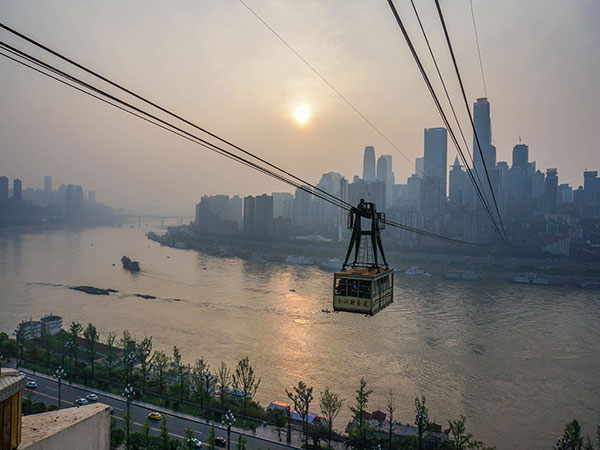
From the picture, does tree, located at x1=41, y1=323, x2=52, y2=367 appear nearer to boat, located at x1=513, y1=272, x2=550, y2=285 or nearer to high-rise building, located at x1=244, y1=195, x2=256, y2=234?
boat, located at x1=513, y1=272, x2=550, y2=285

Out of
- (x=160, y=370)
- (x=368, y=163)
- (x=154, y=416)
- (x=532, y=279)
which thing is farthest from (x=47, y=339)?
(x=368, y=163)

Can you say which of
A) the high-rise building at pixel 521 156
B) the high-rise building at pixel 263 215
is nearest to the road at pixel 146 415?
the high-rise building at pixel 263 215

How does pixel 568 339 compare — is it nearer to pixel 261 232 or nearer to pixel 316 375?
pixel 316 375

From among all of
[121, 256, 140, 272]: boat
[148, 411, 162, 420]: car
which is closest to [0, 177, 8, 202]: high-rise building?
[121, 256, 140, 272]: boat

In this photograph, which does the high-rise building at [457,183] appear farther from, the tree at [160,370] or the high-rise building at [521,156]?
the tree at [160,370]

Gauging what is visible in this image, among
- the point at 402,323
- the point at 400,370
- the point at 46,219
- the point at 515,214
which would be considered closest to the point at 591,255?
the point at 515,214

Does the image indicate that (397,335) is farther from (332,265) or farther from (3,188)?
(3,188)
